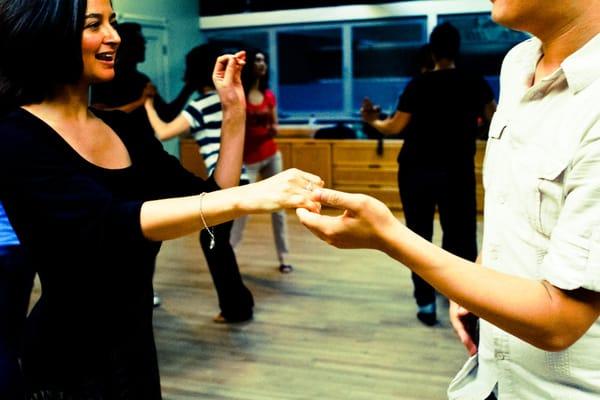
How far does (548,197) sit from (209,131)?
3.07 meters

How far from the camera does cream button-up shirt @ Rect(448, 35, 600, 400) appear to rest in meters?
0.96

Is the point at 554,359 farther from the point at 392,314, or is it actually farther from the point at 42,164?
the point at 392,314

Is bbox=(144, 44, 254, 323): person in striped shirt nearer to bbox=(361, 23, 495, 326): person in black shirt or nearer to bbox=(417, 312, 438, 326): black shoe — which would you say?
bbox=(361, 23, 495, 326): person in black shirt

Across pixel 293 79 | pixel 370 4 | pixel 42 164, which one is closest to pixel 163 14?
pixel 293 79

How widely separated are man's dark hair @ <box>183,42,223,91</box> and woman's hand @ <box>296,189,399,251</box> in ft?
10.1

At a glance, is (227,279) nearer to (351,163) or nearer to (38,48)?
(38,48)

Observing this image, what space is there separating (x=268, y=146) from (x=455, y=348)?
2039 mm

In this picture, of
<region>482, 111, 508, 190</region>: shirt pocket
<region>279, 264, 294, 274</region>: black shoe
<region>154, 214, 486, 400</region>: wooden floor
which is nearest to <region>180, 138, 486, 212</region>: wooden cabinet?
<region>154, 214, 486, 400</region>: wooden floor

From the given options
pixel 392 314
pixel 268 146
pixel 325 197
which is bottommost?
pixel 392 314

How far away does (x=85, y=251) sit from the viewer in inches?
51.2

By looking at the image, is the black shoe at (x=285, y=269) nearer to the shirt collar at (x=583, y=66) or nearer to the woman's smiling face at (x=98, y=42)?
the woman's smiling face at (x=98, y=42)

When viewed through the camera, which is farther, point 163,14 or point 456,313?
point 163,14

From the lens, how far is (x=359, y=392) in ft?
10.3

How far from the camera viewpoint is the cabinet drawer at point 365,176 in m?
7.36
